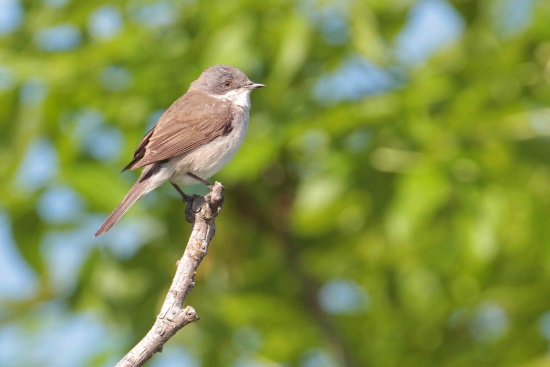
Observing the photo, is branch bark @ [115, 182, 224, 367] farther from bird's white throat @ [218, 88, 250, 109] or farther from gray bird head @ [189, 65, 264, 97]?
gray bird head @ [189, 65, 264, 97]

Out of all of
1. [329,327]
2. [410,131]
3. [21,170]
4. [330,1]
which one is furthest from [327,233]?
[21,170]

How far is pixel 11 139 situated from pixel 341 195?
2077 mm

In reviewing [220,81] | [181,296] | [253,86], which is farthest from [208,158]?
[181,296]

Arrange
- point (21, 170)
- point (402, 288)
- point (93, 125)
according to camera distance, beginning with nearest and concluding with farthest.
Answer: point (21, 170) < point (93, 125) < point (402, 288)

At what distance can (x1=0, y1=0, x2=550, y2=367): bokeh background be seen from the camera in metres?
5.80

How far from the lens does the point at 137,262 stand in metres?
6.20

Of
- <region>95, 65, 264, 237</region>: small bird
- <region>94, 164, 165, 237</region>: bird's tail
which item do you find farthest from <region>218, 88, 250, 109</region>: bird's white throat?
<region>94, 164, 165, 237</region>: bird's tail

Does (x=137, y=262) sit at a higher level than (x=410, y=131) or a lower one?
lower

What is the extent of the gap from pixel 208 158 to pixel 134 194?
26.9 inches

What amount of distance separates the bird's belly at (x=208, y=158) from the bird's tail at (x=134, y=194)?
0.72 feet

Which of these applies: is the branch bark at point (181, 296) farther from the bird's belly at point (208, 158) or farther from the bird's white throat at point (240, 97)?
the bird's white throat at point (240, 97)

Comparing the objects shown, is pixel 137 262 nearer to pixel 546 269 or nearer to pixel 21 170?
pixel 21 170

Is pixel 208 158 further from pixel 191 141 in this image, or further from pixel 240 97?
pixel 240 97

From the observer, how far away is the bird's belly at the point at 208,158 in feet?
19.3
